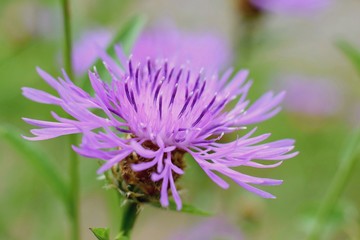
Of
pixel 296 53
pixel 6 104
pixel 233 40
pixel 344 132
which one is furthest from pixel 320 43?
pixel 6 104

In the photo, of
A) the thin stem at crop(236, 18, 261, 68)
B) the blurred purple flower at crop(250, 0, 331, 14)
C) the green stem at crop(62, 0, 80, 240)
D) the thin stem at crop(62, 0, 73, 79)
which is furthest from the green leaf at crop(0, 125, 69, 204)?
the blurred purple flower at crop(250, 0, 331, 14)

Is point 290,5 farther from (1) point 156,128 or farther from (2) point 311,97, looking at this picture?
(1) point 156,128

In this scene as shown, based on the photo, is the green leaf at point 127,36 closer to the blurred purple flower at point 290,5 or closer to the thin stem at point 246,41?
the thin stem at point 246,41

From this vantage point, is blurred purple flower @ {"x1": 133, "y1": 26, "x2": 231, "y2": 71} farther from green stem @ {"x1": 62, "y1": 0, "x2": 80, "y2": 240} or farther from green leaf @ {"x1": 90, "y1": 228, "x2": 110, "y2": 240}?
green leaf @ {"x1": 90, "y1": 228, "x2": 110, "y2": 240}

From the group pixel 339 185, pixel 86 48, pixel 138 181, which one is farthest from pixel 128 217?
pixel 86 48

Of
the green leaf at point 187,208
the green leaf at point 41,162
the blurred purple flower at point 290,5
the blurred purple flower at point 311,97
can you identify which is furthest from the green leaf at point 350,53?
the blurred purple flower at point 311,97

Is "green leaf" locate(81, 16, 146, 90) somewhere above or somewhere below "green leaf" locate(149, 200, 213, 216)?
above

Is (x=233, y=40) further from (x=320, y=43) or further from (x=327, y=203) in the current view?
(x=320, y=43)
